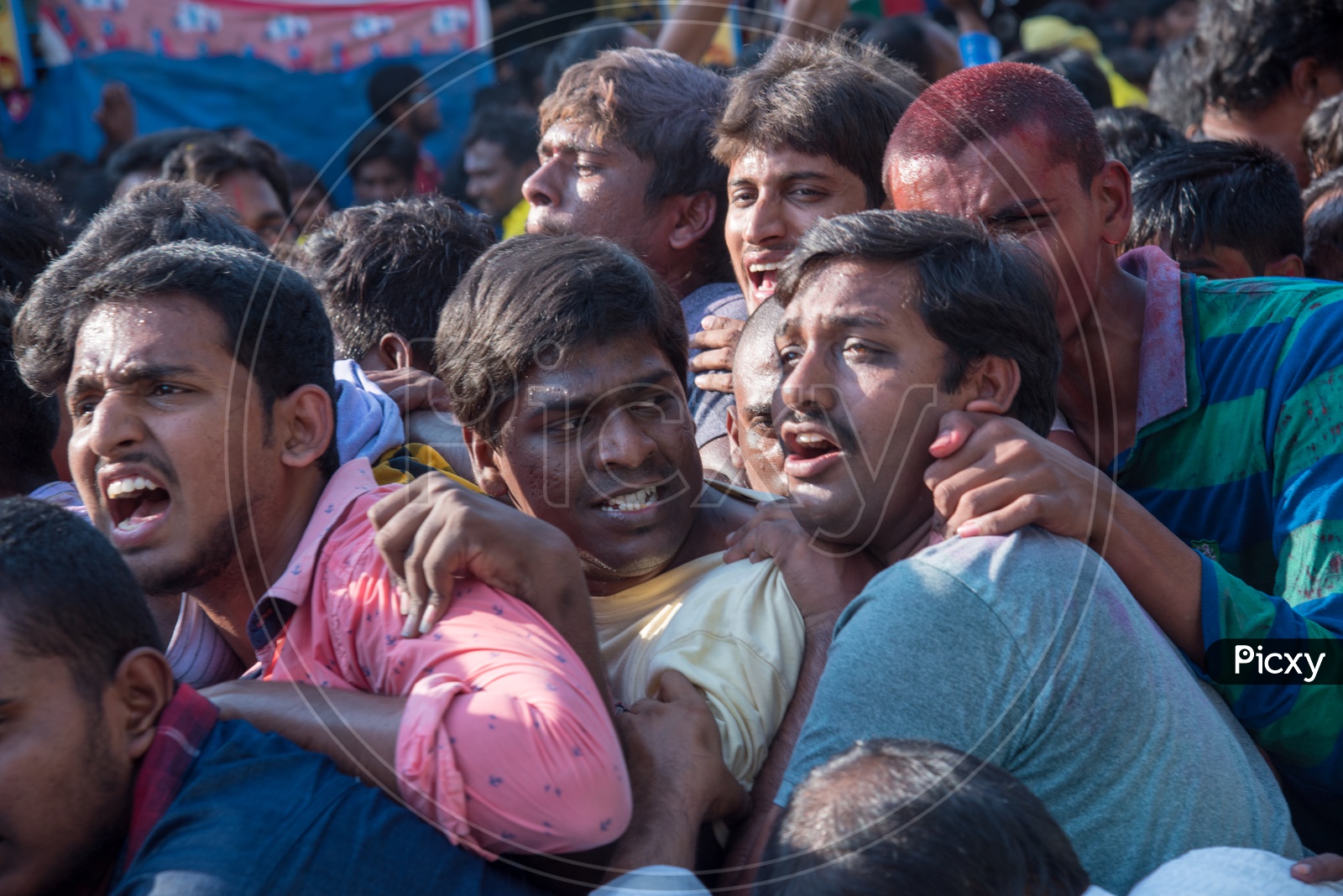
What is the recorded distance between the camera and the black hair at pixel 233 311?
262 centimetres

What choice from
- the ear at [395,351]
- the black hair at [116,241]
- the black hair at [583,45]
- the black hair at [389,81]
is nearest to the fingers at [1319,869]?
the black hair at [116,241]

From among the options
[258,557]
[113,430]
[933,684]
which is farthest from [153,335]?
[933,684]

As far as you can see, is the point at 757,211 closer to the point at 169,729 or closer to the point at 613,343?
the point at 613,343

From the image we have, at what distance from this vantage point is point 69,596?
2.04 m

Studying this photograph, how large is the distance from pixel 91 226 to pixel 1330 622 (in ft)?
10.9

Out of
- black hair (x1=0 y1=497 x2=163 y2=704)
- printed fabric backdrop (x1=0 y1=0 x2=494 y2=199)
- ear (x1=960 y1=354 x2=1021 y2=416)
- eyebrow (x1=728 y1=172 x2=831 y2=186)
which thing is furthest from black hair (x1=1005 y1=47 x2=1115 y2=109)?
black hair (x1=0 y1=497 x2=163 y2=704)

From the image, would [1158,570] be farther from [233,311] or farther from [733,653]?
[233,311]

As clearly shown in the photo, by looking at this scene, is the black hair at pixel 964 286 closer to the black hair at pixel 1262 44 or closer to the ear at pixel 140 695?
the ear at pixel 140 695

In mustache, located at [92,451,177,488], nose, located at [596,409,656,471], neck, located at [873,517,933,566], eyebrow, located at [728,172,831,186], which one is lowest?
neck, located at [873,517,933,566]

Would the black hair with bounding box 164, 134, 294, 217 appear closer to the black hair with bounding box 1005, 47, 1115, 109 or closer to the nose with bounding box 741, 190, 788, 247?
the nose with bounding box 741, 190, 788, 247

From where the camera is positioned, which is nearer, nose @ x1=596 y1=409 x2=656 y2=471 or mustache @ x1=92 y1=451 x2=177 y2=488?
mustache @ x1=92 y1=451 x2=177 y2=488

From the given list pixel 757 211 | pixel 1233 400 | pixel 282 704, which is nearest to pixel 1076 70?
pixel 757 211

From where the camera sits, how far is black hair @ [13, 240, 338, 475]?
262 cm

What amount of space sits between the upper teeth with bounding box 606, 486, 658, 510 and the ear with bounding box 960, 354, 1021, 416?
0.71m
